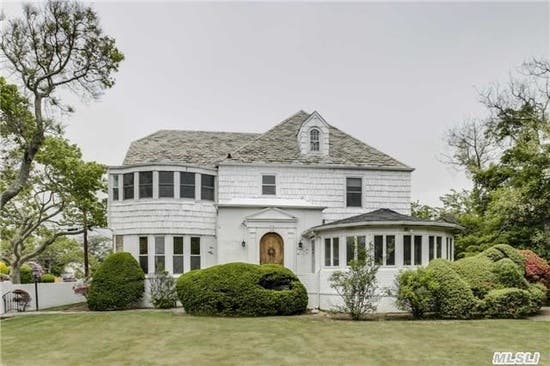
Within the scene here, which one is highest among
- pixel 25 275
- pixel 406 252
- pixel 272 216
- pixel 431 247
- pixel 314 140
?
pixel 314 140

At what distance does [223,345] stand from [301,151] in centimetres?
1321

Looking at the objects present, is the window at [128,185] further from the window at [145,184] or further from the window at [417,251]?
the window at [417,251]

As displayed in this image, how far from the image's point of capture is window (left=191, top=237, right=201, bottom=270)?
71.5 ft

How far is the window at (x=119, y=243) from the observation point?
21.8m

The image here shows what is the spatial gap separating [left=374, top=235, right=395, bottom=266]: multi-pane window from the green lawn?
3124 millimetres

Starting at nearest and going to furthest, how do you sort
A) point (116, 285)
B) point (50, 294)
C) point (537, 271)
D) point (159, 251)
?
point (537, 271) < point (116, 285) < point (159, 251) < point (50, 294)

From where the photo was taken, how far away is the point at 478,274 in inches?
656

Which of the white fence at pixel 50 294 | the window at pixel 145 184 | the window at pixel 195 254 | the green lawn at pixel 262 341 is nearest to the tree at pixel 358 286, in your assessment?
the green lawn at pixel 262 341

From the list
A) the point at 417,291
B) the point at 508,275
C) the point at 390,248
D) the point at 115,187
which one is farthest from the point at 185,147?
the point at 508,275

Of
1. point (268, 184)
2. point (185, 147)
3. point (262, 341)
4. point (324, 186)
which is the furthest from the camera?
point (185, 147)

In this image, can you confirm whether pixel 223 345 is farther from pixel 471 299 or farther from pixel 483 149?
pixel 483 149

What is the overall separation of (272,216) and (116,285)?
6.71 m

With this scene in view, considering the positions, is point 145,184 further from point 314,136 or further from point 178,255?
point 314,136

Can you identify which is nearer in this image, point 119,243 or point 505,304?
point 505,304
